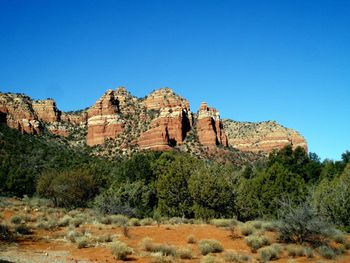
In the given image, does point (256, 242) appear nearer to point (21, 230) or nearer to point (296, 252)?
A: point (296, 252)

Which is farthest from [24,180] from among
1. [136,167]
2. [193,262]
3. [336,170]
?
[193,262]

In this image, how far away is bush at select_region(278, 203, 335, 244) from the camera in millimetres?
22453

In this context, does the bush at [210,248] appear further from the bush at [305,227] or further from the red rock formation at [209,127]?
the red rock formation at [209,127]

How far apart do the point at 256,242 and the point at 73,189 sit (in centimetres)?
3393

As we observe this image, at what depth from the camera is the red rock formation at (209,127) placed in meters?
126

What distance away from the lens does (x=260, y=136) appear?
154750 mm

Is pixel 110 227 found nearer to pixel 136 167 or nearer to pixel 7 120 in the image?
pixel 136 167

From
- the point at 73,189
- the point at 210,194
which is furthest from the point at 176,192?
the point at 73,189

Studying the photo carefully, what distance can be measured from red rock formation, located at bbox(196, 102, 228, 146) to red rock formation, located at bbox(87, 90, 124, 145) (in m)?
25.4

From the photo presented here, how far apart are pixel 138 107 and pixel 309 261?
12295cm

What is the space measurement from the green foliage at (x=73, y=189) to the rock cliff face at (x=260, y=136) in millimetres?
98036

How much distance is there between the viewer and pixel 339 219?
3253cm

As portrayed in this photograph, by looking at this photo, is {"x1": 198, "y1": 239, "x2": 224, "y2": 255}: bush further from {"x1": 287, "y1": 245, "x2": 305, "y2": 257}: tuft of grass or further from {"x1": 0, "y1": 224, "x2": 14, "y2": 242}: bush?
{"x1": 0, "y1": 224, "x2": 14, "y2": 242}: bush

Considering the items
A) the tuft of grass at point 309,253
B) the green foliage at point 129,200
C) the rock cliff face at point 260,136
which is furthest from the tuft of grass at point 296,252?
the rock cliff face at point 260,136
